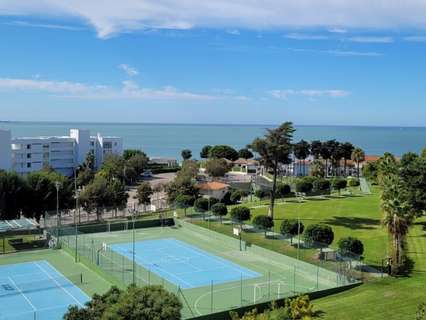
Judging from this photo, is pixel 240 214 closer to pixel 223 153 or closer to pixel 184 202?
pixel 184 202

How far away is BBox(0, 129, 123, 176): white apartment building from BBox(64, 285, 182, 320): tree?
85774 mm

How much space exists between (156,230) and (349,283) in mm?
23648

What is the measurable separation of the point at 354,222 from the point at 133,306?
34.4 meters

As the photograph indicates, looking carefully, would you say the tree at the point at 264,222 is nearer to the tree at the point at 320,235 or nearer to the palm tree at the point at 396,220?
the tree at the point at 320,235

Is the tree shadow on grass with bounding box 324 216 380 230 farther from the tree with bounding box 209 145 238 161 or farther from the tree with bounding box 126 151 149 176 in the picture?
the tree with bounding box 209 145 238 161

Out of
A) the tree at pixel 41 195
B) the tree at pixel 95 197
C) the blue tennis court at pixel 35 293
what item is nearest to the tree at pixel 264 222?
the blue tennis court at pixel 35 293

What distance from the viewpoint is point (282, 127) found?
50.3 m

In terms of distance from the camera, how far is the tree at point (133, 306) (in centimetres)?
1739

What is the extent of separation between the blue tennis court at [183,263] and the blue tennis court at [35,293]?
6.37m

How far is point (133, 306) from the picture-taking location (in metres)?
17.7

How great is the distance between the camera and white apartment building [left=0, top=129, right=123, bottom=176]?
98000mm

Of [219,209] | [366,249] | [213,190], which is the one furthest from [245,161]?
[366,249]

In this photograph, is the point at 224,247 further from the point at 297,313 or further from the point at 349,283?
the point at 297,313

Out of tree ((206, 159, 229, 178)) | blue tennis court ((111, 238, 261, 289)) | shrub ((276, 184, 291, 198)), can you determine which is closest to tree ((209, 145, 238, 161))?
tree ((206, 159, 229, 178))
